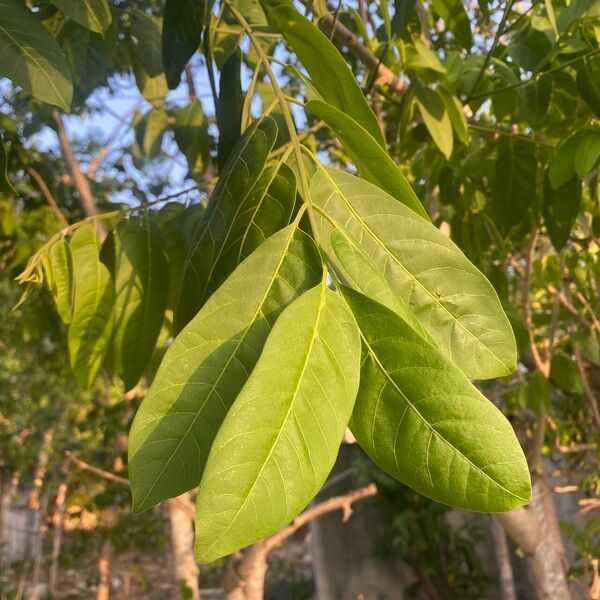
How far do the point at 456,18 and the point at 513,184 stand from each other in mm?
225

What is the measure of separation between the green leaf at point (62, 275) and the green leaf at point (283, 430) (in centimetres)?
48

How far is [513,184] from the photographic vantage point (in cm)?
107

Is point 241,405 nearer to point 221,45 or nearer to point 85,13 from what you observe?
point 85,13

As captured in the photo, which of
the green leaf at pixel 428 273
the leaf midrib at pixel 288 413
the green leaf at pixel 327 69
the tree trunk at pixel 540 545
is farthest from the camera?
the tree trunk at pixel 540 545

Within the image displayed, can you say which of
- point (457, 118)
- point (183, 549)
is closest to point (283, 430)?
point (457, 118)

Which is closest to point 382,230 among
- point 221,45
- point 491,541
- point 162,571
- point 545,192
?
point 545,192

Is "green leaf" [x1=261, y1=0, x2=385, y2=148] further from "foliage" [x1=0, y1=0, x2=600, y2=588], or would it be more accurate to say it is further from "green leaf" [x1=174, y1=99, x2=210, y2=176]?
"green leaf" [x1=174, y1=99, x2=210, y2=176]

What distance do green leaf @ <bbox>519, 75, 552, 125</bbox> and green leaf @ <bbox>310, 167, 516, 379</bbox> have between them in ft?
1.85

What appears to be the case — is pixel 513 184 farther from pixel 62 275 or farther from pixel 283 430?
pixel 283 430

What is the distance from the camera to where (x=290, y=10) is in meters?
0.63

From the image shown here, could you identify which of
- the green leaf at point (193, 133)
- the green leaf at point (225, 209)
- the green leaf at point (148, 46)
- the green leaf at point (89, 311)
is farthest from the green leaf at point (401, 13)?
the green leaf at point (193, 133)

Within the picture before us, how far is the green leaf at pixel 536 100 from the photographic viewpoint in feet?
3.28

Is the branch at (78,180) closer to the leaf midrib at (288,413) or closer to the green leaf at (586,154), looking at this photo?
the green leaf at (586,154)

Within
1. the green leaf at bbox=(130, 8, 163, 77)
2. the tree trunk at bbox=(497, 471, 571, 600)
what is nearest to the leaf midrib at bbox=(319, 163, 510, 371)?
the green leaf at bbox=(130, 8, 163, 77)
